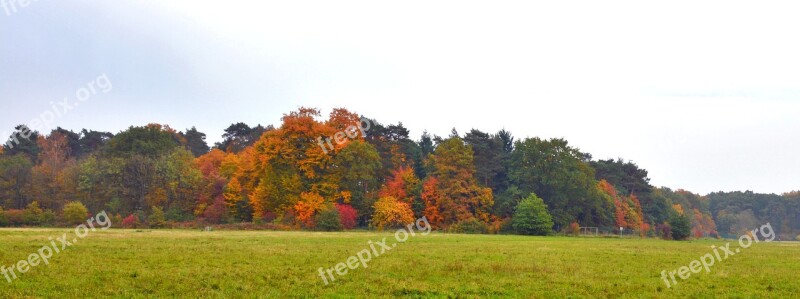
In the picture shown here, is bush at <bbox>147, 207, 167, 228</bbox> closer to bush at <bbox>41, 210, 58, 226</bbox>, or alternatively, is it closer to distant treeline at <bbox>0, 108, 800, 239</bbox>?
distant treeline at <bbox>0, 108, 800, 239</bbox>

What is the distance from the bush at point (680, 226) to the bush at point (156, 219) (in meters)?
67.9

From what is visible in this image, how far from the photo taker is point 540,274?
66.6 ft

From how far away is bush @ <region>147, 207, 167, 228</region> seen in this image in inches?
2938

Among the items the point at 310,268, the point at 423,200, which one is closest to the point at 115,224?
the point at 423,200

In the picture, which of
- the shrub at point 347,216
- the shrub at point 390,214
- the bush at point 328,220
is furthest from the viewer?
the shrub at point 390,214

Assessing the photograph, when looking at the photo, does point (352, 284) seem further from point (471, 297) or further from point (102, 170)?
point (102, 170)

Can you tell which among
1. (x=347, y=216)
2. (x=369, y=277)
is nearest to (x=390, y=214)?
(x=347, y=216)

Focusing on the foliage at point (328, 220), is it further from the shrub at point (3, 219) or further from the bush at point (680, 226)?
the bush at point (680, 226)

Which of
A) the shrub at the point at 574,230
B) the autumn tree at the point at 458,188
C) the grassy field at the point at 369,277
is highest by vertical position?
the autumn tree at the point at 458,188

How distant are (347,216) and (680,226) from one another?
43342 mm

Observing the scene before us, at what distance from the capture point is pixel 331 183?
257ft

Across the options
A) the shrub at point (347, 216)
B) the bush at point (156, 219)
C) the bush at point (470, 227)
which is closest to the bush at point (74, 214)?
the bush at point (156, 219)

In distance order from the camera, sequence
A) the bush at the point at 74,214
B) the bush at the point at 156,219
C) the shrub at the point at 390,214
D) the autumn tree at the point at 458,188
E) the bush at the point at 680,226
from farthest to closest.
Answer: the autumn tree at the point at 458,188, the bush at the point at 156,219, the shrub at the point at 390,214, the bush at the point at 74,214, the bush at the point at 680,226

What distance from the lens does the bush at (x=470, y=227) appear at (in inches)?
2881
